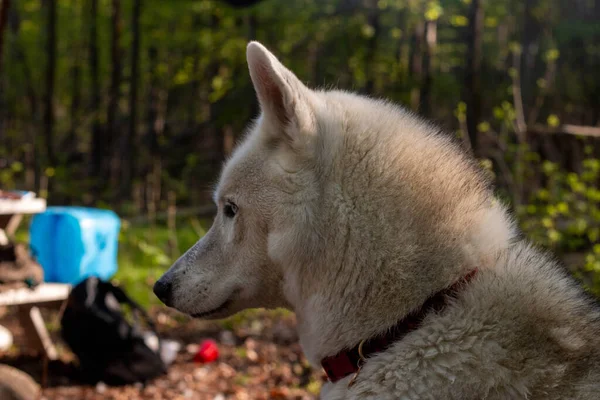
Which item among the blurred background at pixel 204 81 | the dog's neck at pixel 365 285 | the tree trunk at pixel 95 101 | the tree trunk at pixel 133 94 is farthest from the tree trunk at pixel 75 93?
the dog's neck at pixel 365 285

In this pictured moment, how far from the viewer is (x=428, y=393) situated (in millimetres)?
1686

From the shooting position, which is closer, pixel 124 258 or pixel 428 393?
pixel 428 393

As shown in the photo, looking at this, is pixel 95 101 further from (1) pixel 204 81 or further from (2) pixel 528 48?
(2) pixel 528 48

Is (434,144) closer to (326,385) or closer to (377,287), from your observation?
(377,287)

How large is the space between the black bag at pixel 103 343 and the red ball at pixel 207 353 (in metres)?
0.46

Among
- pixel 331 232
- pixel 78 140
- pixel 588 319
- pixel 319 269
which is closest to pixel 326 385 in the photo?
pixel 319 269

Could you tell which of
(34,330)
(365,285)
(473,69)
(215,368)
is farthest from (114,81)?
(365,285)

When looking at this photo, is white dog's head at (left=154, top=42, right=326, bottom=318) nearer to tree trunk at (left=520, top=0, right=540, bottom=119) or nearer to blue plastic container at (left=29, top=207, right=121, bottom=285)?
blue plastic container at (left=29, top=207, right=121, bottom=285)

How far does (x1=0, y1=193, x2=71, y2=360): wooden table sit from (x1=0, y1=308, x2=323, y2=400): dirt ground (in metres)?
0.20

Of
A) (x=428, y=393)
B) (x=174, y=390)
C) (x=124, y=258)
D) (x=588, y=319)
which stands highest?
(x=588, y=319)

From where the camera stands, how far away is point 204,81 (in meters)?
18.2

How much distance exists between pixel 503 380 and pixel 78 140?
2396 centimetres

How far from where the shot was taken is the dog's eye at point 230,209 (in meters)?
2.09

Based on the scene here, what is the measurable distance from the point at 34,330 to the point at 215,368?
1.51 m
